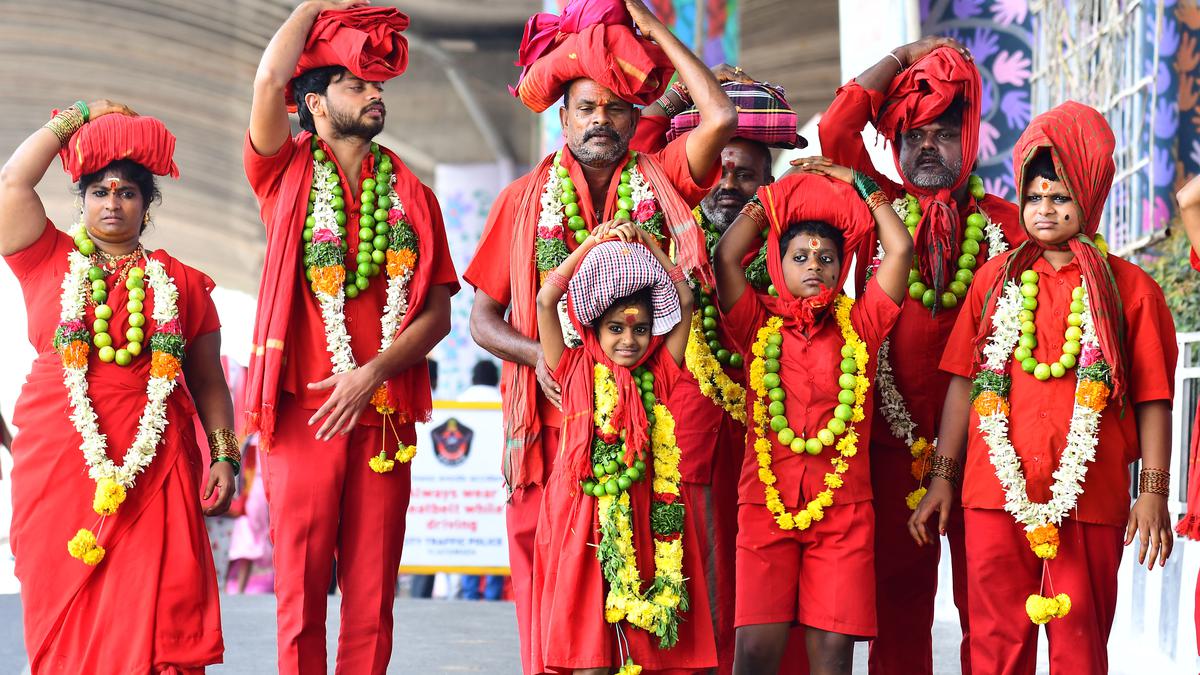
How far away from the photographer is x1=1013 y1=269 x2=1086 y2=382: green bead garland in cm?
462

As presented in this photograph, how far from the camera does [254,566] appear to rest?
11305mm

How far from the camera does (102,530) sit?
15.5 ft

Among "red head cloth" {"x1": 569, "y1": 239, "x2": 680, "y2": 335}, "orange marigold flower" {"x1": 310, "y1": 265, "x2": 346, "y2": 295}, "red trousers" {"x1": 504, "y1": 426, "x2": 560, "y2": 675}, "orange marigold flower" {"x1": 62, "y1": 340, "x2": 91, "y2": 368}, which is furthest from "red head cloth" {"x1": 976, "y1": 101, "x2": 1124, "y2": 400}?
"orange marigold flower" {"x1": 62, "y1": 340, "x2": 91, "y2": 368}

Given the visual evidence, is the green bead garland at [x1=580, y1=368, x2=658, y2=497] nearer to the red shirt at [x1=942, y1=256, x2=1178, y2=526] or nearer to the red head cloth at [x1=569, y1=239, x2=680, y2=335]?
the red head cloth at [x1=569, y1=239, x2=680, y2=335]

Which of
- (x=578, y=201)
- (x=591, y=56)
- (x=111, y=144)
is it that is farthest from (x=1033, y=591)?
(x=111, y=144)

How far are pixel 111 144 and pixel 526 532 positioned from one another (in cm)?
191

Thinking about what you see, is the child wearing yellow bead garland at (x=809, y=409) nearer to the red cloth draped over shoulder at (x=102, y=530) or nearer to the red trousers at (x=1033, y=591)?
the red trousers at (x=1033, y=591)

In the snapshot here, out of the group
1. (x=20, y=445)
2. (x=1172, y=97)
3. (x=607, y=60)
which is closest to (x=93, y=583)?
(x=20, y=445)

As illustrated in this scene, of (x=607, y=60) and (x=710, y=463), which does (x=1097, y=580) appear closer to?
(x=710, y=463)

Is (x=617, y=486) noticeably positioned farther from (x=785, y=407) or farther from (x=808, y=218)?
(x=808, y=218)

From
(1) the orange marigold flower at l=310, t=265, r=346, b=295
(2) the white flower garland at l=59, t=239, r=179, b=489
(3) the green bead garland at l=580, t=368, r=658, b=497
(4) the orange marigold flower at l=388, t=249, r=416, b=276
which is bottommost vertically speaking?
(3) the green bead garland at l=580, t=368, r=658, b=497

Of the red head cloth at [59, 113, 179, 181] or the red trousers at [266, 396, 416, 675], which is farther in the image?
the red head cloth at [59, 113, 179, 181]

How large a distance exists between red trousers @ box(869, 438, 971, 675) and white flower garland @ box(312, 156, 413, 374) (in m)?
1.78

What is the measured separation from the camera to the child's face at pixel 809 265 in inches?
193
